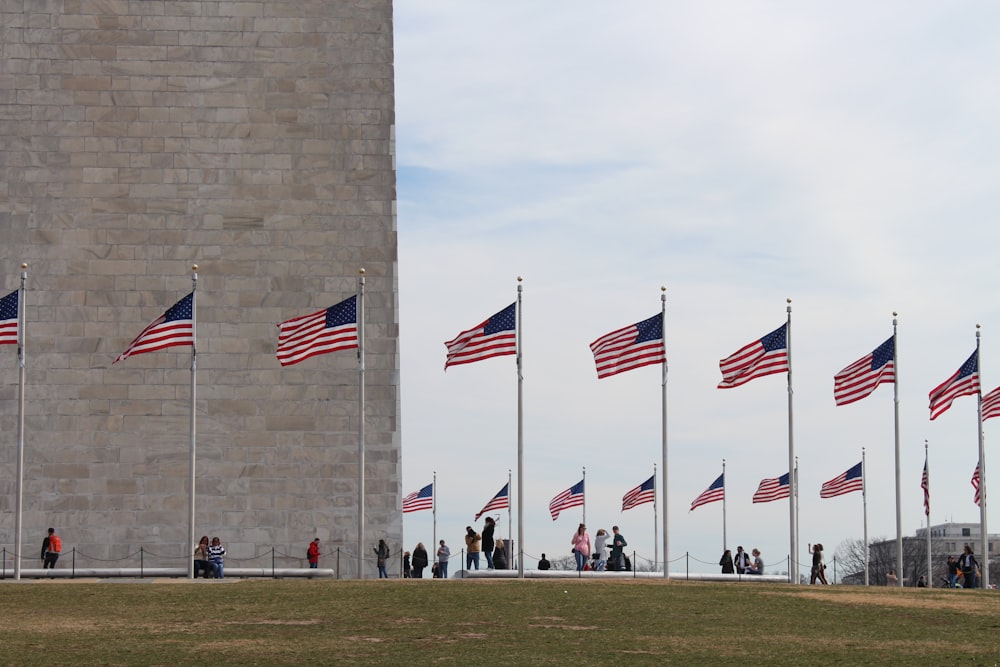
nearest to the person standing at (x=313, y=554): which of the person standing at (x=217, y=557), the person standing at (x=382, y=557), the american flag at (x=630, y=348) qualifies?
the person standing at (x=382, y=557)

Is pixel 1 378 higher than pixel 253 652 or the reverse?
higher

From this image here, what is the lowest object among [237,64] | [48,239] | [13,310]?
[13,310]

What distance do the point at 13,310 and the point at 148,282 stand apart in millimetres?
7145

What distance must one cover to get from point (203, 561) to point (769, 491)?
18.2 meters

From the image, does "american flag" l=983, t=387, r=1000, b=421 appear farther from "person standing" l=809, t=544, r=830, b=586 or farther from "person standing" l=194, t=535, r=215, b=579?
"person standing" l=194, t=535, r=215, b=579

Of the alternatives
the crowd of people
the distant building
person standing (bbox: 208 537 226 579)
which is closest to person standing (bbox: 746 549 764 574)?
the crowd of people

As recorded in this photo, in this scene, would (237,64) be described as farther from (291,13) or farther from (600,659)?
(600,659)

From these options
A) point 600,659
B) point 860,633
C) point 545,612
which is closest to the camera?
point 600,659

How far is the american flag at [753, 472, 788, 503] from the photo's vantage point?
48.8 meters

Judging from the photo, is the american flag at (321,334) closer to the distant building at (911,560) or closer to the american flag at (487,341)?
the american flag at (487,341)

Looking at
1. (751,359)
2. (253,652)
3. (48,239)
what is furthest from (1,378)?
(253,652)

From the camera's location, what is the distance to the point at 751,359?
3825cm

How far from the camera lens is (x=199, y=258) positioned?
43375mm

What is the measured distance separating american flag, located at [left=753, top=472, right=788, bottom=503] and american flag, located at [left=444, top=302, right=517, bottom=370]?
47.4 ft
